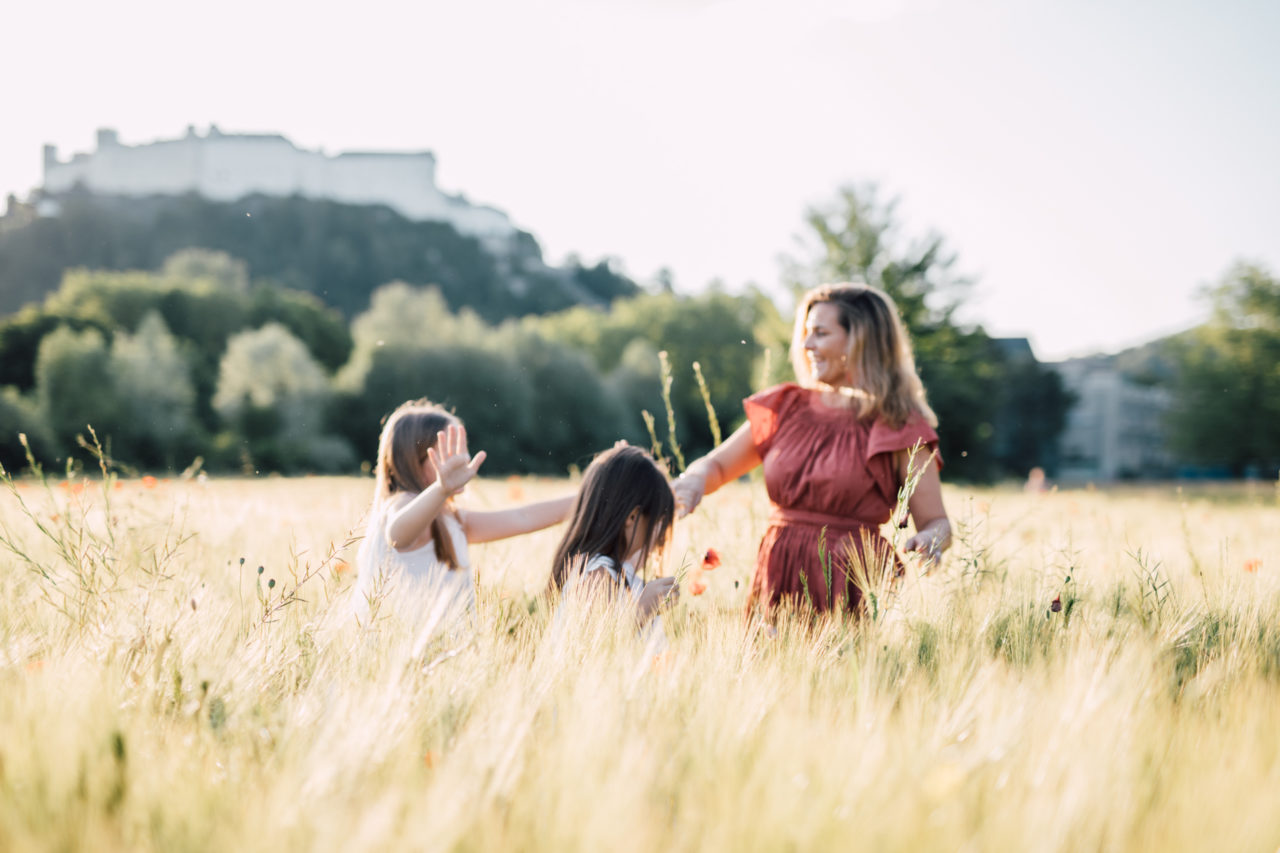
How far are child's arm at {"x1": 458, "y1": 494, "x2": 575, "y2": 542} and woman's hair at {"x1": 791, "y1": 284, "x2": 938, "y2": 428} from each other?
4.01 feet

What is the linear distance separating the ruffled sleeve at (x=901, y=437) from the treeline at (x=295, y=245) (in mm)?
76244

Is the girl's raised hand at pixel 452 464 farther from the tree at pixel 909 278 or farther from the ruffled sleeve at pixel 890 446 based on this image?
the tree at pixel 909 278

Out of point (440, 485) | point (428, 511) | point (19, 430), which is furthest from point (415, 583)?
point (19, 430)

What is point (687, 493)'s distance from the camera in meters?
3.11

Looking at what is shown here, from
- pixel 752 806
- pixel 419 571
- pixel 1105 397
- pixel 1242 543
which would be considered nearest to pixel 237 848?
pixel 752 806

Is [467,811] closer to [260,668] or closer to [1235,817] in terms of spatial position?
[260,668]

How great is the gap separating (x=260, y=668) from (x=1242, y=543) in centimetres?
570

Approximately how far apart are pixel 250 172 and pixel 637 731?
9878 centimetres

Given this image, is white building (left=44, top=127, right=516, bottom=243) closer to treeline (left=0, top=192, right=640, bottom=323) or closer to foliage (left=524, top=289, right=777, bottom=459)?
treeline (left=0, top=192, right=640, bottom=323)

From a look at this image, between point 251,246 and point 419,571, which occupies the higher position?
point 251,246

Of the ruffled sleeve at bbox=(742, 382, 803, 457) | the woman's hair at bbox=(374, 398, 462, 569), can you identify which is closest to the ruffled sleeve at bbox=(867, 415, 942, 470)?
the ruffled sleeve at bbox=(742, 382, 803, 457)

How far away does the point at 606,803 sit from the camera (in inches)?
40.9

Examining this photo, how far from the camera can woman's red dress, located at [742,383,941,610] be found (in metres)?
3.01

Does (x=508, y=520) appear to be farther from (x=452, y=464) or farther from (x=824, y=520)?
(x=824, y=520)
